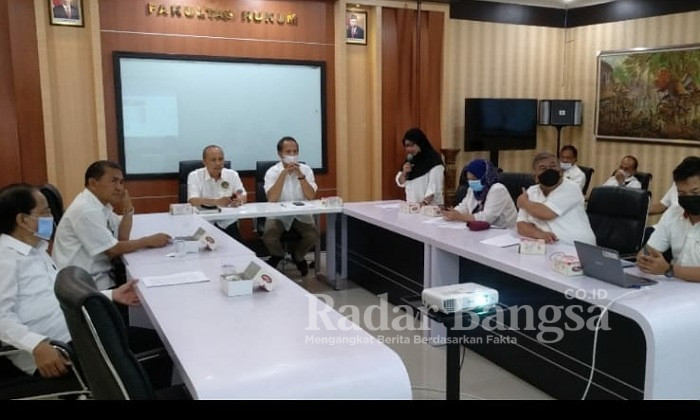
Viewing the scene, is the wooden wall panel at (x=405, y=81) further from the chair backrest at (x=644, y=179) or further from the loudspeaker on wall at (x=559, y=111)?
the chair backrest at (x=644, y=179)

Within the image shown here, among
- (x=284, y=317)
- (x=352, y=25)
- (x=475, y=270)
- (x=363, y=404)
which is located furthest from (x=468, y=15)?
(x=363, y=404)

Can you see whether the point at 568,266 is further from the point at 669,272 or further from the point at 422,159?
the point at 422,159

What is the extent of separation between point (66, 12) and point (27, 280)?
3799mm

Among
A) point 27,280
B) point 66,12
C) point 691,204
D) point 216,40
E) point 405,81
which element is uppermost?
point 66,12

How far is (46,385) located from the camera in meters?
2.13

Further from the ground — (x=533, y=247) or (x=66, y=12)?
(x=66, y=12)

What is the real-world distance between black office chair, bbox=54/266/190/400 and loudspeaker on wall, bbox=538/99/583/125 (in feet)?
23.0

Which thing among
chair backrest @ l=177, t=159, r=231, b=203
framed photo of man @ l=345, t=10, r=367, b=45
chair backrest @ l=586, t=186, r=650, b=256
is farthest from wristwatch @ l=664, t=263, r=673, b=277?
framed photo of man @ l=345, t=10, r=367, b=45

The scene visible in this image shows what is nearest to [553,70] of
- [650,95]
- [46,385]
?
[650,95]

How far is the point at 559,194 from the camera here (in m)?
3.39

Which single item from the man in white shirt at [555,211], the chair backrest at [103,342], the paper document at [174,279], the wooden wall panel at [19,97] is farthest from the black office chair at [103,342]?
the wooden wall panel at [19,97]

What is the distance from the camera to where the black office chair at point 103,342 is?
1.48m

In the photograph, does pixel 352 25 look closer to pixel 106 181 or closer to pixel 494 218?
pixel 494 218

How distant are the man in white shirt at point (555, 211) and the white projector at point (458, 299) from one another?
1.27m
